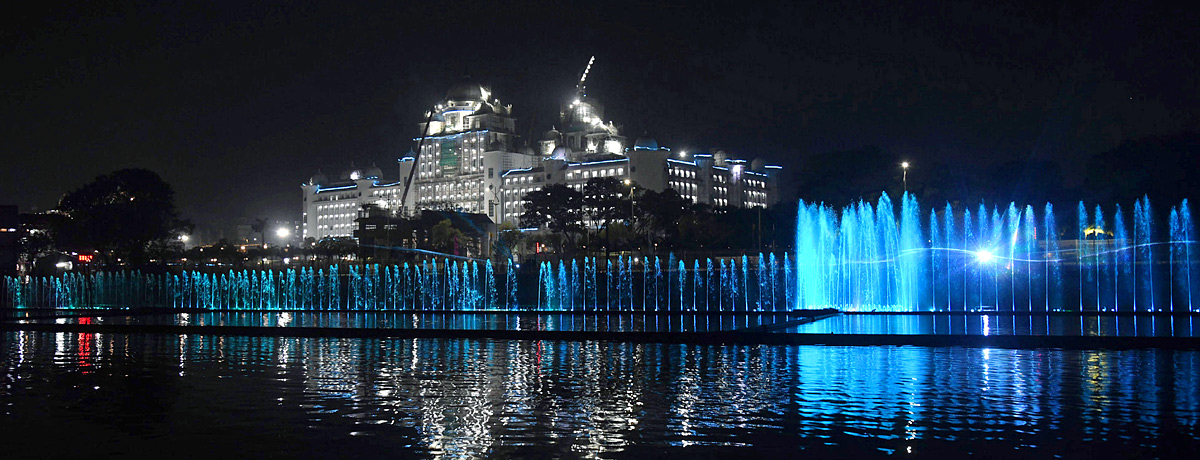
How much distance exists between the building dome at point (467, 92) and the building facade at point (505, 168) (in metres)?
0.17

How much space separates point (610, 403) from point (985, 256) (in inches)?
1599

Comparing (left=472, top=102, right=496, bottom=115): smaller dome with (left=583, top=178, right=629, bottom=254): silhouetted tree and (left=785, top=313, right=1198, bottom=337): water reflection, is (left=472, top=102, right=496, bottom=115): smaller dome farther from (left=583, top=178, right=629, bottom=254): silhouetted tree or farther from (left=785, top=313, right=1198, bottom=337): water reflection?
(left=785, top=313, right=1198, bottom=337): water reflection

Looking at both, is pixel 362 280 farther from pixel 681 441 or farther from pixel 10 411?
pixel 681 441

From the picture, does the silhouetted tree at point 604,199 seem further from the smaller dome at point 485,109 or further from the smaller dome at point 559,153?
the smaller dome at point 485,109

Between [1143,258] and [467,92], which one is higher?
[467,92]

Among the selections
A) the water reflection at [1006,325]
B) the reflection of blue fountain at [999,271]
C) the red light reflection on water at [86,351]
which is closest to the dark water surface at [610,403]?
the red light reflection on water at [86,351]

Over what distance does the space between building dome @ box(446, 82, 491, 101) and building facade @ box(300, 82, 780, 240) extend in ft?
0.55

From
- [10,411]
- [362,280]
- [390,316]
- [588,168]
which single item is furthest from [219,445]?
[588,168]

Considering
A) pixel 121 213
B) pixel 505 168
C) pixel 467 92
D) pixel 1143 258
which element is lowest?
pixel 1143 258

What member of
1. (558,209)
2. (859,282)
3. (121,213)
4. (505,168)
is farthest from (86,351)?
(505,168)

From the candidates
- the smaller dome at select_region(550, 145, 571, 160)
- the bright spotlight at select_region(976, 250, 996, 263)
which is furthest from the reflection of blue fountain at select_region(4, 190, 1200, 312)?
the smaller dome at select_region(550, 145, 571, 160)

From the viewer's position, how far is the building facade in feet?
506

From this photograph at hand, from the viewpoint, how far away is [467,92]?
595 ft

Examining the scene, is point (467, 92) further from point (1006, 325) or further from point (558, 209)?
point (1006, 325)
